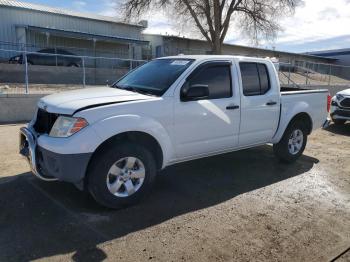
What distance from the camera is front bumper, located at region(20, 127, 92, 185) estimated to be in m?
3.69

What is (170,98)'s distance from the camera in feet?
14.4

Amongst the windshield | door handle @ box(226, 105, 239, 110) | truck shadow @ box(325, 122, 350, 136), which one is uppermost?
the windshield

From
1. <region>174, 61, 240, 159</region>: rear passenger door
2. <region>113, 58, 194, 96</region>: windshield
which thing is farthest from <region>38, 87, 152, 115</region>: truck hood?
<region>174, 61, 240, 159</region>: rear passenger door

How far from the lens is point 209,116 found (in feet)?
15.6

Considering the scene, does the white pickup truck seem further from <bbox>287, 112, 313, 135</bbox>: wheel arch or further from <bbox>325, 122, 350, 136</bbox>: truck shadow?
<bbox>325, 122, 350, 136</bbox>: truck shadow

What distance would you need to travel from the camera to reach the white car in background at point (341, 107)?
9.97 meters

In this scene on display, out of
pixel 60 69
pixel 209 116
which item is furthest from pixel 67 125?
pixel 60 69

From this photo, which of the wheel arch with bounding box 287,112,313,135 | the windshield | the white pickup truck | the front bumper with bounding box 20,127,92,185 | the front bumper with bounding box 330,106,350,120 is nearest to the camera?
the front bumper with bounding box 20,127,92,185

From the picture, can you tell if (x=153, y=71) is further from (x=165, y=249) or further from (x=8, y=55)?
(x=8, y=55)

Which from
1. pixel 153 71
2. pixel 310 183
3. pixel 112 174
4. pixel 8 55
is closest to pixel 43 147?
pixel 112 174

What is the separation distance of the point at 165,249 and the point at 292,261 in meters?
1.18

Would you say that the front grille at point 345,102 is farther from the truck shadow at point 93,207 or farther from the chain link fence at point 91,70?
the chain link fence at point 91,70

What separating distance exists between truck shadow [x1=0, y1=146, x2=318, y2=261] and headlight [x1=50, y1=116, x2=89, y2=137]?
92 centimetres

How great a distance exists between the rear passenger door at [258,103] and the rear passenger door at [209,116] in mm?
206
